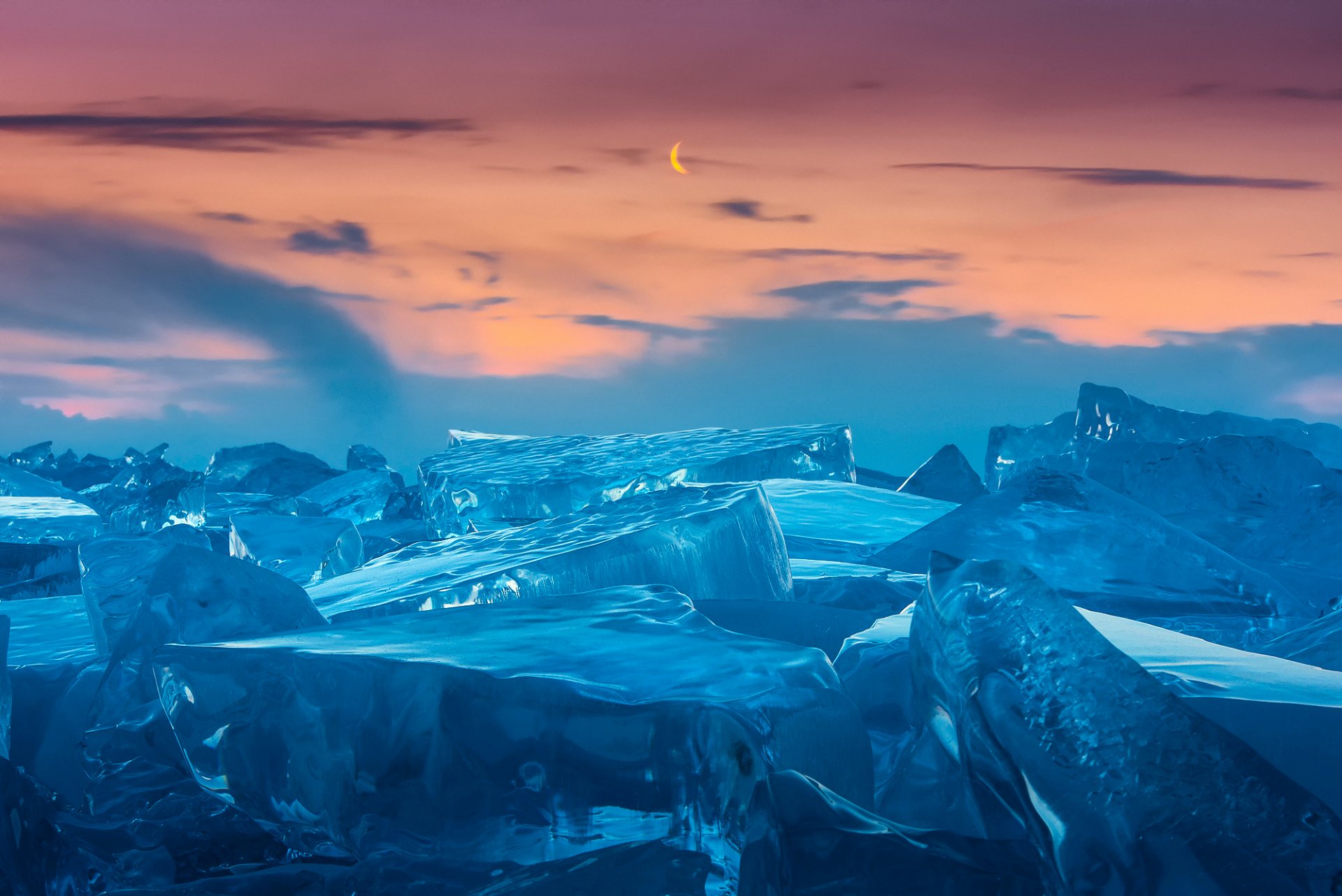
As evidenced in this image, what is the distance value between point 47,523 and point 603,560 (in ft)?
12.3

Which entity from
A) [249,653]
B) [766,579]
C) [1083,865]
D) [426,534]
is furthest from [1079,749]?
[426,534]

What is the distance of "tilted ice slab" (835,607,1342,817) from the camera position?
132 centimetres

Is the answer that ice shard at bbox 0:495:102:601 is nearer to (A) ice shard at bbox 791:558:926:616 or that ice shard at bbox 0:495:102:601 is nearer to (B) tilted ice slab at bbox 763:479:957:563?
(B) tilted ice slab at bbox 763:479:957:563

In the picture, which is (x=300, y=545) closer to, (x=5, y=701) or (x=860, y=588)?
(x=5, y=701)

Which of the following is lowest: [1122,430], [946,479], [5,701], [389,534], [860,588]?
[389,534]

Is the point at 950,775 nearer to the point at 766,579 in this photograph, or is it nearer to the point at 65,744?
the point at 766,579

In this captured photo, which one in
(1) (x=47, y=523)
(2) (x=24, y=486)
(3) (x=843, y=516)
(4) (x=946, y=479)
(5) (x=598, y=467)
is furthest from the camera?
(2) (x=24, y=486)

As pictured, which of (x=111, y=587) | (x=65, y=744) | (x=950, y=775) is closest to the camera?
(x=950, y=775)

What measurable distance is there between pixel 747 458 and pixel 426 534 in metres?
1.61

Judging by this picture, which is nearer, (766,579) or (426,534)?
(766,579)

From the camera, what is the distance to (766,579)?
2.58 metres

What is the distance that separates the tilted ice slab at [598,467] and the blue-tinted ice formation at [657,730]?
4.23 feet

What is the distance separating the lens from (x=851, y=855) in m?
1.09

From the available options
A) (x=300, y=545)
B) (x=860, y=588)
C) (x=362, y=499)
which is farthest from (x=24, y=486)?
(x=860, y=588)
